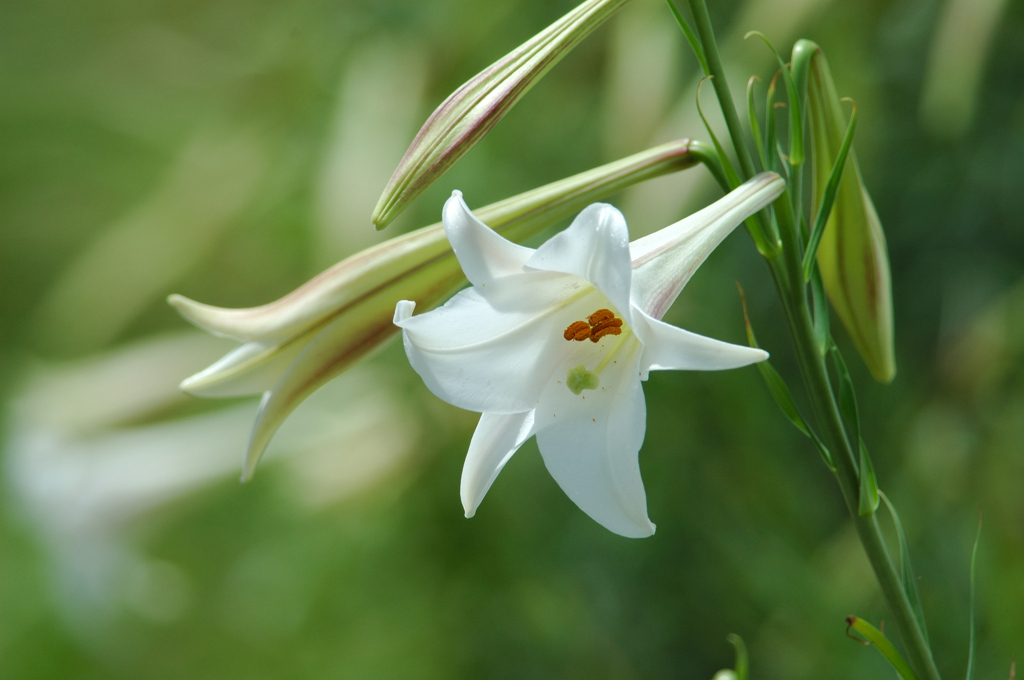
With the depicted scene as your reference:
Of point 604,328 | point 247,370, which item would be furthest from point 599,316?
point 247,370

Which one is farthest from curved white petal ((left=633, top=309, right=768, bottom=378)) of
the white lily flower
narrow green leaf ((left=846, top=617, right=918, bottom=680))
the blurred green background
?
the blurred green background

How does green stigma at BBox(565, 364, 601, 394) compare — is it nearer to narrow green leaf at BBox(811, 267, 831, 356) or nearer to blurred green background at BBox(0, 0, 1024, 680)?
narrow green leaf at BBox(811, 267, 831, 356)

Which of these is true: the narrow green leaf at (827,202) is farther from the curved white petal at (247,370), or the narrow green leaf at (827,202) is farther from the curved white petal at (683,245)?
the curved white petal at (247,370)

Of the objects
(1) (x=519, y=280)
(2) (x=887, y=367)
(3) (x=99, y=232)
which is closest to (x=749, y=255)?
(2) (x=887, y=367)

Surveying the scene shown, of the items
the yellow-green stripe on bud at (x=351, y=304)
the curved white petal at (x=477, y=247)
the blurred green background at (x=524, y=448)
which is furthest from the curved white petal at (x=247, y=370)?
the blurred green background at (x=524, y=448)

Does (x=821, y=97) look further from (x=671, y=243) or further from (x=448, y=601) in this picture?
(x=448, y=601)

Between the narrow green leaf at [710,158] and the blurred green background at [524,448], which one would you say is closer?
the narrow green leaf at [710,158]

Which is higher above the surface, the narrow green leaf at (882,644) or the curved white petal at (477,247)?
the curved white petal at (477,247)
